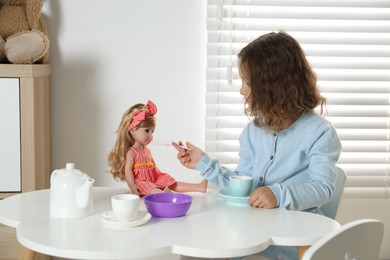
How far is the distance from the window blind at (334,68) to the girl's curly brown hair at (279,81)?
546 millimetres

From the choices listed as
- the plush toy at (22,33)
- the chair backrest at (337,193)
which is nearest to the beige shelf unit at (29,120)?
the plush toy at (22,33)

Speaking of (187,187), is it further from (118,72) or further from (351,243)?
(118,72)

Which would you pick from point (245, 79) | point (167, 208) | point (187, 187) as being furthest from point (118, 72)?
point (167, 208)

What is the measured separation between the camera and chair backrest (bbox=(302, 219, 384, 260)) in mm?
993

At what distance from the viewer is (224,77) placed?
7.72ft

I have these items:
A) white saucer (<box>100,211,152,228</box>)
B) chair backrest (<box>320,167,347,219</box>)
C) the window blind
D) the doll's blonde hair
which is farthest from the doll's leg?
the window blind

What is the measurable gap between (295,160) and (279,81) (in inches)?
9.1

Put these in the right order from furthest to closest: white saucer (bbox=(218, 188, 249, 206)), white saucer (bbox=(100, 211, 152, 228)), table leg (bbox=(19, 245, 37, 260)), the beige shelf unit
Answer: the beige shelf unit, white saucer (bbox=(218, 188, 249, 206)), table leg (bbox=(19, 245, 37, 260)), white saucer (bbox=(100, 211, 152, 228))

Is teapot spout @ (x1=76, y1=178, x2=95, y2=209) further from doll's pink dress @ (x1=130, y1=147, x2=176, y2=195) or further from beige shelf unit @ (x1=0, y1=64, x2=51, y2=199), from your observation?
beige shelf unit @ (x1=0, y1=64, x2=51, y2=199)

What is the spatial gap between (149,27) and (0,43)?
56 cm

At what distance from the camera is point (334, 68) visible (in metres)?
2.43

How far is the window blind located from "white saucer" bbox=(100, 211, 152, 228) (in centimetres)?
100

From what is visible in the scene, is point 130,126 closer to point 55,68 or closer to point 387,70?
point 55,68

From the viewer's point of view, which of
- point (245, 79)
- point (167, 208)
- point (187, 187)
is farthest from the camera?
point (245, 79)
